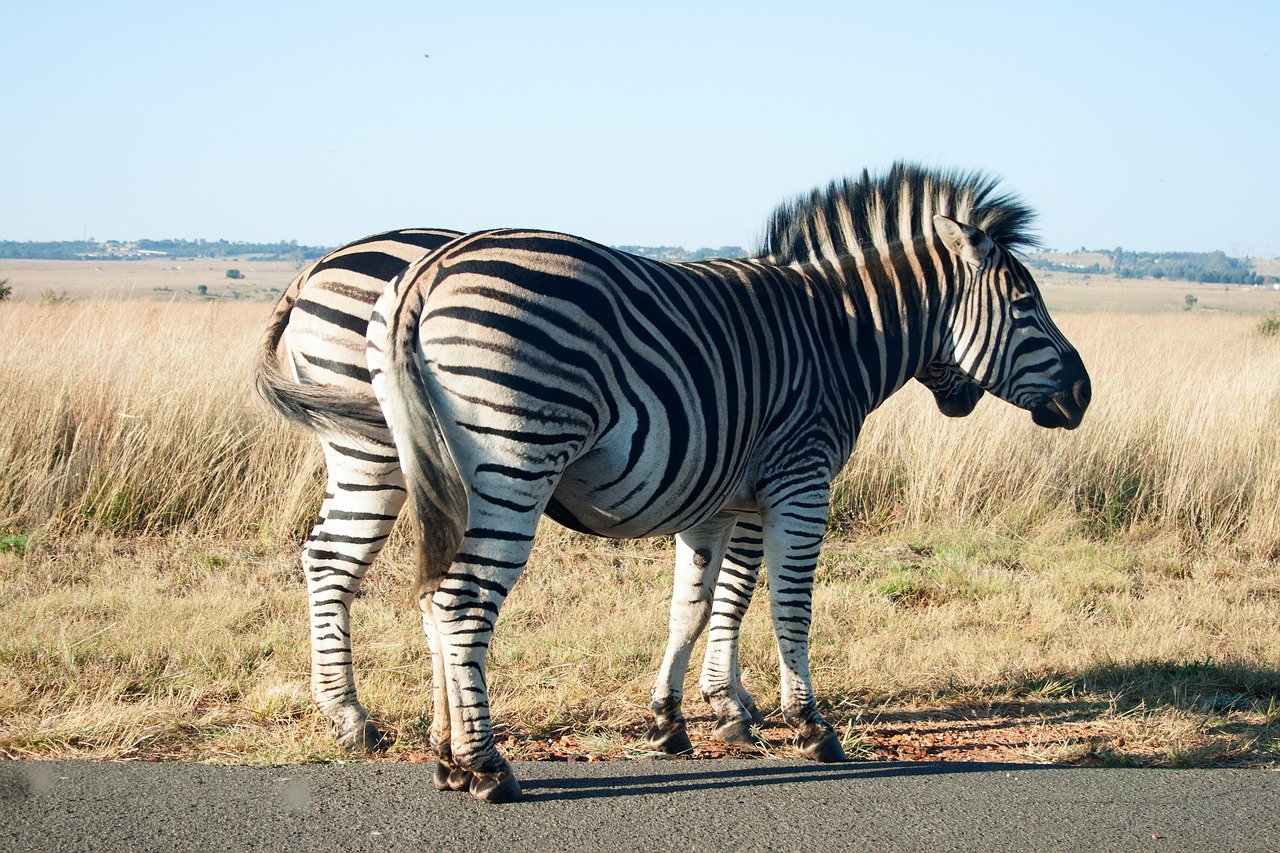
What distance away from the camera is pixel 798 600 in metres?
4.15

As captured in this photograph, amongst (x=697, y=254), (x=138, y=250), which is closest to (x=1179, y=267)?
(x=697, y=254)

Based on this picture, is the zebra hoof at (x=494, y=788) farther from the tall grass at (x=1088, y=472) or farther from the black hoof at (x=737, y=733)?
the tall grass at (x=1088, y=472)

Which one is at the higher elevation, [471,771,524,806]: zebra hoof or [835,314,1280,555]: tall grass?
[835,314,1280,555]: tall grass

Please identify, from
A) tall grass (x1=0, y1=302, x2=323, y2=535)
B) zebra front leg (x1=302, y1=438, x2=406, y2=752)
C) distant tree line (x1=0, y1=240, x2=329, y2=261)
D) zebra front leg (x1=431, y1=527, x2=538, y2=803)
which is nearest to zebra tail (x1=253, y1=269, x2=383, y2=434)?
zebra front leg (x1=302, y1=438, x2=406, y2=752)

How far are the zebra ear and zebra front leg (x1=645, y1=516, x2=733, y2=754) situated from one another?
1580 millimetres

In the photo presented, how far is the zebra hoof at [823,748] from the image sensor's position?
4.08m

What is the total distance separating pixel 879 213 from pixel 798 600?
184cm

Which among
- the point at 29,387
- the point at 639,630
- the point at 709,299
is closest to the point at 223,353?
the point at 29,387

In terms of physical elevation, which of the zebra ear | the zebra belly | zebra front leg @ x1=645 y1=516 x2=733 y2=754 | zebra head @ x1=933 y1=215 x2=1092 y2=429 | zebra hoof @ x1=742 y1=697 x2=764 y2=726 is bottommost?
zebra hoof @ x1=742 y1=697 x2=764 y2=726

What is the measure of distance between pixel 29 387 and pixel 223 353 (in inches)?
71.3

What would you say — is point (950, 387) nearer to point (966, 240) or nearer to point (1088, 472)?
point (966, 240)

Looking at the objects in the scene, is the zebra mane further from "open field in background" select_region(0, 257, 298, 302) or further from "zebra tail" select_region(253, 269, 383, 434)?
"open field in background" select_region(0, 257, 298, 302)

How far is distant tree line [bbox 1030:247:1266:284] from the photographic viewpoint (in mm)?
74312

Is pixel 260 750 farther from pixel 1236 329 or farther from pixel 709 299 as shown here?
pixel 1236 329
